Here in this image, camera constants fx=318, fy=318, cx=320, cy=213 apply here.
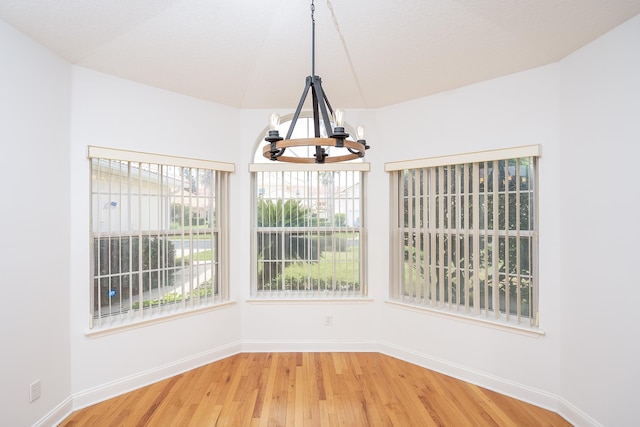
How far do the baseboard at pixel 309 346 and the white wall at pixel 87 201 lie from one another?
21 cm

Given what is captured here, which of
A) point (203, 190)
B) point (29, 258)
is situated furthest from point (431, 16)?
point (29, 258)

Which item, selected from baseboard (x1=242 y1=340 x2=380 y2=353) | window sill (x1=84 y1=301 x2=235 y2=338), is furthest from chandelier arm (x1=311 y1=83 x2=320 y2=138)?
baseboard (x1=242 y1=340 x2=380 y2=353)

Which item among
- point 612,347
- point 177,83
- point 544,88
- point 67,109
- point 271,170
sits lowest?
point 612,347

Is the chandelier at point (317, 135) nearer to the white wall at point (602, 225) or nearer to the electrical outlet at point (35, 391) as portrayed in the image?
the white wall at point (602, 225)

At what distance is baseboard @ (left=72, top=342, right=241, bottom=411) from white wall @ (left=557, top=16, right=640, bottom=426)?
9.69 feet

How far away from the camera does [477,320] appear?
276 centimetres

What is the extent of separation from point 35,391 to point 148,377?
0.81 meters

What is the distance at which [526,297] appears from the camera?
2623 millimetres

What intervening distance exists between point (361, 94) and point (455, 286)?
2.03 m

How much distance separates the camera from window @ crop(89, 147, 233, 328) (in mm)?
2627

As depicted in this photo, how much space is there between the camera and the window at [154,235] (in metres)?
2.63

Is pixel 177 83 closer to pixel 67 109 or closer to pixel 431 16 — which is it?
pixel 67 109

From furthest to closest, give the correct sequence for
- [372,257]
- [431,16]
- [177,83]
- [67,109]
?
1. [372,257]
2. [177,83]
3. [67,109]
4. [431,16]

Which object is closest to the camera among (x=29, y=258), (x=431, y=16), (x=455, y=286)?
(x=431, y=16)
